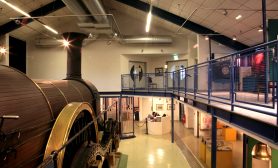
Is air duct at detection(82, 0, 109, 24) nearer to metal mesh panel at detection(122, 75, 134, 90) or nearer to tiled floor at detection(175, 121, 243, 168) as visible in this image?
metal mesh panel at detection(122, 75, 134, 90)

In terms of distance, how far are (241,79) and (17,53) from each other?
13.1m

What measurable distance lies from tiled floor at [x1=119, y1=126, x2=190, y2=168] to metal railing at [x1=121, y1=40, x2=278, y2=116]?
269 cm

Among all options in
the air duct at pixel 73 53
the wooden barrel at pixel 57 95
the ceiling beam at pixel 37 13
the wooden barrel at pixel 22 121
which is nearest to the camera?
the wooden barrel at pixel 22 121

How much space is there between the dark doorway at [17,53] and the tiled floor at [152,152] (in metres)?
8.29

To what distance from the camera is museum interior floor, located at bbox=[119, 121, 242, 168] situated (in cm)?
815

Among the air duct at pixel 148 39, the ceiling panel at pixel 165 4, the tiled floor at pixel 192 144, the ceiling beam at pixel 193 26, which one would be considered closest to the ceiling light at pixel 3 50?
the air duct at pixel 148 39

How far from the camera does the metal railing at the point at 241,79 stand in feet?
10.5

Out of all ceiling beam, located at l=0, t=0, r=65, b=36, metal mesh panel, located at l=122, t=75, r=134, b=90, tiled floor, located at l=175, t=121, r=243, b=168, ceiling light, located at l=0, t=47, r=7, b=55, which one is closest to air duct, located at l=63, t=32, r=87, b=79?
tiled floor, located at l=175, t=121, r=243, b=168

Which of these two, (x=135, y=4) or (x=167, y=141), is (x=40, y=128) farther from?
(x=135, y=4)

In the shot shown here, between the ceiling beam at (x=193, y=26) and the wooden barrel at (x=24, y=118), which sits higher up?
the ceiling beam at (x=193, y=26)

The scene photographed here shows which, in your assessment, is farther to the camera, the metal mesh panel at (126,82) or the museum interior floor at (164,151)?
the metal mesh panel at (126,82)

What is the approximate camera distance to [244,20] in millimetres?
8969

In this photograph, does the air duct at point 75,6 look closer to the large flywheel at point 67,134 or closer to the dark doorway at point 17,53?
the large flywheel at point 67,134

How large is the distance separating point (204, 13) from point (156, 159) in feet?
22.2
